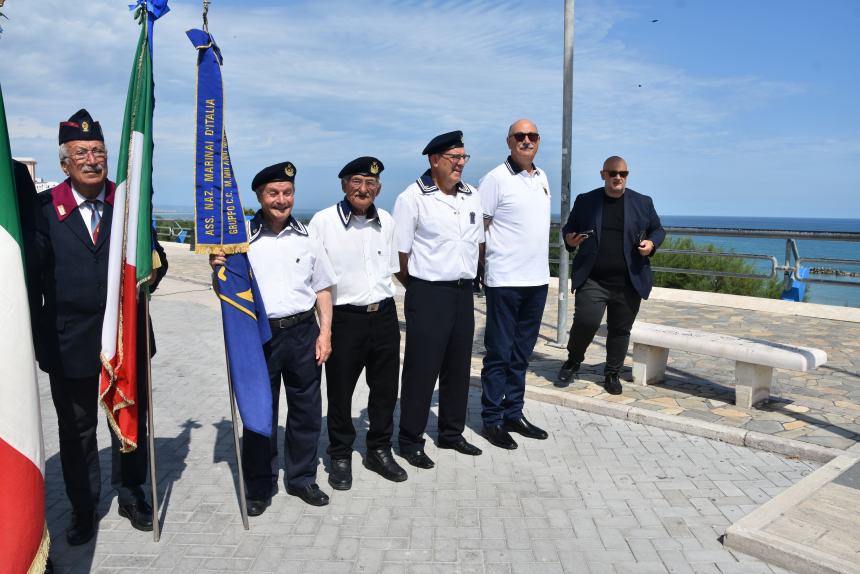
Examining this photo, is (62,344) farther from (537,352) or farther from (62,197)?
(537,352)

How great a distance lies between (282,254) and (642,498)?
8.50 ft

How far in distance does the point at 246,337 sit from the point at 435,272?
1390mm

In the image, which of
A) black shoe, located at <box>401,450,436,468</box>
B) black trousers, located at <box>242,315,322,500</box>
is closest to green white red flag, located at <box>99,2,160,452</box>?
black trousers, located at <box>242,315,322,500</box>

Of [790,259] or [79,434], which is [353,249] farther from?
[790,259]

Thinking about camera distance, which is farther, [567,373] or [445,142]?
[567,373]

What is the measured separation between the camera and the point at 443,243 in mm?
4727

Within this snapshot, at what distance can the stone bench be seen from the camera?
5.64 meters

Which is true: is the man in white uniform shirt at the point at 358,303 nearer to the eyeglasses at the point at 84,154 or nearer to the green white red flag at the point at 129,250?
the green white red flag at the point at 129,250

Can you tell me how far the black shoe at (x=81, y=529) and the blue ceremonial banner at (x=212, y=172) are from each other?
1.58m

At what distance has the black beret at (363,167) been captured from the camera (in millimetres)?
4320

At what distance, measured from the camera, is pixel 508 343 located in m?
5.26

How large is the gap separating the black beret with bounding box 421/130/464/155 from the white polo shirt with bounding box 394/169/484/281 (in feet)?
0.76

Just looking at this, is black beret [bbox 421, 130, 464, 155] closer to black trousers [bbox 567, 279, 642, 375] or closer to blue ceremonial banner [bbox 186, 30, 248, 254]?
blue ceremonial banner [bbox 186, 30, 248, 254]

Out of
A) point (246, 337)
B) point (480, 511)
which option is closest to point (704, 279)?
point (480, 511)
